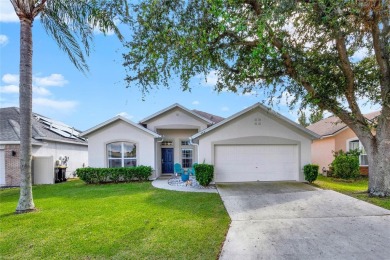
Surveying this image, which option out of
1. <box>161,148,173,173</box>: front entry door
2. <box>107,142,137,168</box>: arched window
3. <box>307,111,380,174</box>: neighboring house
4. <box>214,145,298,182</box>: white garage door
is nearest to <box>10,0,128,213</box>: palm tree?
<box>107,142,137,168</box>: arched window

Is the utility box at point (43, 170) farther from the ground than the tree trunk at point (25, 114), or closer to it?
closer to it

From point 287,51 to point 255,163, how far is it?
6.51m

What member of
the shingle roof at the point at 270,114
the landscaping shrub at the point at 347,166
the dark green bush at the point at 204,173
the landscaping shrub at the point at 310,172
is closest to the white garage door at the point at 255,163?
the landscaping shrub at the point at 310,172

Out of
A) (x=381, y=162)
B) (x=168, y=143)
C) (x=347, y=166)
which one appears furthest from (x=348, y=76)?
(x=168, y=143)

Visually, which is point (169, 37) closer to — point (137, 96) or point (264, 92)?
point (137, 96)

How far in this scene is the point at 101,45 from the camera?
11008 mm

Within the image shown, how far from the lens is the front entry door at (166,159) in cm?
1967

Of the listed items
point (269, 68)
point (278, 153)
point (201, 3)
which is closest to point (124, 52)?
point (201, 3)

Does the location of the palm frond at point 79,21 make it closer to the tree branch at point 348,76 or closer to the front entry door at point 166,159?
the tree branch at point 348,76

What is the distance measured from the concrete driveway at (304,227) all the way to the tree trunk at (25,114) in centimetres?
702

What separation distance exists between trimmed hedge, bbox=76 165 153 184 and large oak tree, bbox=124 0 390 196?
21.1 feet

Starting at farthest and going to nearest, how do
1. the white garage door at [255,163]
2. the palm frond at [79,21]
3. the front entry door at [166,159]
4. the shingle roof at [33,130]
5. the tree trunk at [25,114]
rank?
the front entry door at [166,159], the shingle roof at [33,130], the white garage door at [255,163], the palm frond at [79,21], the tree trunk at [25,114]

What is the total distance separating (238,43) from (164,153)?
11468 millimetres

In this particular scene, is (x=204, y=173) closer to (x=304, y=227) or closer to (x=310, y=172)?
(x=310, y=172)
